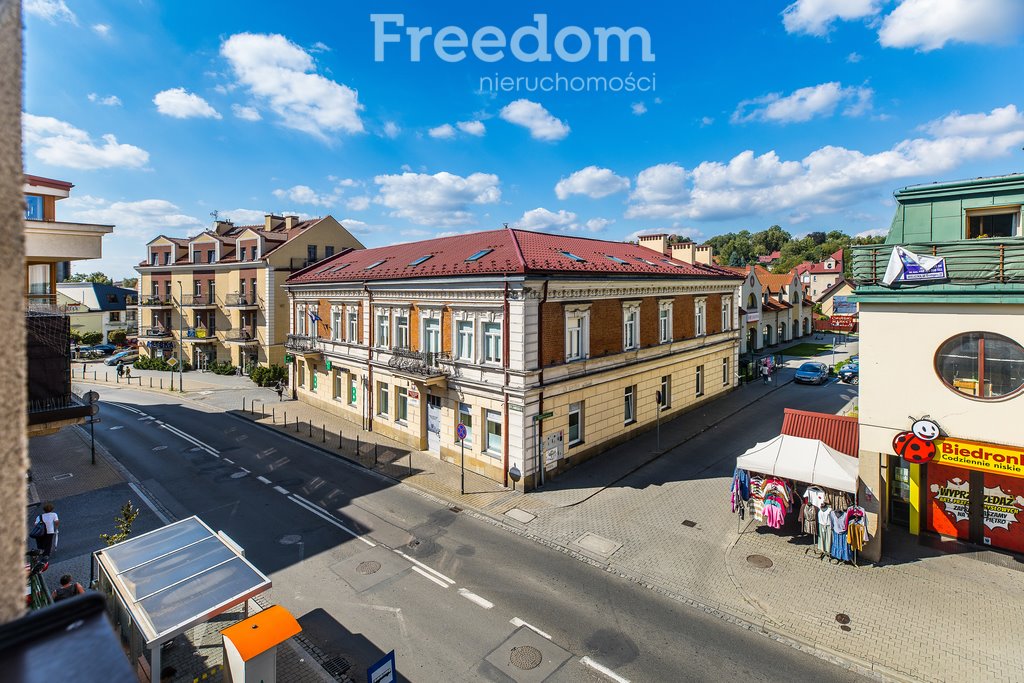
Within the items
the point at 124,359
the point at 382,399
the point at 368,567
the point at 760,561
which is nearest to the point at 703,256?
the point at 382,399

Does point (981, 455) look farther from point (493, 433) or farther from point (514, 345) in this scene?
point (493, 433)

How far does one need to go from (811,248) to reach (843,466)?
127 m

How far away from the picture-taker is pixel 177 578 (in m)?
9.36

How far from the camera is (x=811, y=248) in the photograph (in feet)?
398

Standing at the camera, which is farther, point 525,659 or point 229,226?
point 229,226

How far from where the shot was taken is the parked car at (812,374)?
35.0m

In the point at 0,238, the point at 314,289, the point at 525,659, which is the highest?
the point at 314,289

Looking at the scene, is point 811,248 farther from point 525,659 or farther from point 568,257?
point 525,659

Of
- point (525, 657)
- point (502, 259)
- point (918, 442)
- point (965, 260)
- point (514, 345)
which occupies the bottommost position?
point (525, 657)

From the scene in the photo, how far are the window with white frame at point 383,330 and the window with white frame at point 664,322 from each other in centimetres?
1321

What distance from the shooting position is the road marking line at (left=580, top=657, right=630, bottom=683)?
30.5ft

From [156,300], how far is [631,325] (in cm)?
4545

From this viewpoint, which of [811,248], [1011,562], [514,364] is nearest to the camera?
[1011,562]

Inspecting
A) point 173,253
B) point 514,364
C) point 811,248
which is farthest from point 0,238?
point 811,248
